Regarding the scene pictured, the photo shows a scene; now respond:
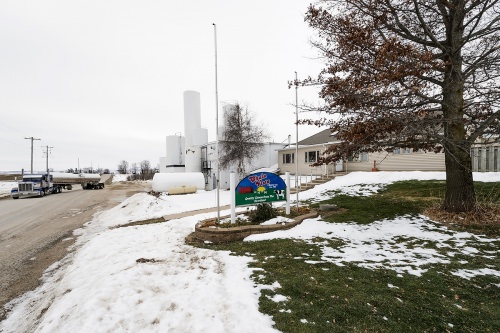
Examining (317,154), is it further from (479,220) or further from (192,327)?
(192,327)

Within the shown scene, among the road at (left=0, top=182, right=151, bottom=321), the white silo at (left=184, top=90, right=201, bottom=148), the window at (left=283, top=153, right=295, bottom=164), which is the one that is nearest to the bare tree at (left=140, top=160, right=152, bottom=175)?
the white silo at (left=184, top=90, right=201, bottom=148)

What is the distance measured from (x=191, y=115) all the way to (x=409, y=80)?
2600 cm

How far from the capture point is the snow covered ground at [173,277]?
360 centimetres

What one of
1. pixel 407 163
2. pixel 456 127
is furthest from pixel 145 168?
pixel 456 127

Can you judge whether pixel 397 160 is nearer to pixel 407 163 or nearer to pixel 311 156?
pixel 407 163

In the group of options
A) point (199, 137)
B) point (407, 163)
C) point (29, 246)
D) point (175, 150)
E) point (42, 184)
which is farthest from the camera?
point (175, 150)

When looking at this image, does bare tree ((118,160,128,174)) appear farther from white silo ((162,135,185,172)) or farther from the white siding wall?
the white siding wall

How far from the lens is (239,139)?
81.6 feet

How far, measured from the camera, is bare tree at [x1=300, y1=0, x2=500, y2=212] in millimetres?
7131

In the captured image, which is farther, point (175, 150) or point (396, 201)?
point (175, 150)

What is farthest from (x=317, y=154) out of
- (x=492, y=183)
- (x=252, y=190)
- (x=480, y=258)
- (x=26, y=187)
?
(x=26, y=187)

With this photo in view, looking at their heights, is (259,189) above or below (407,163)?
below

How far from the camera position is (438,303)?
12.5 feet

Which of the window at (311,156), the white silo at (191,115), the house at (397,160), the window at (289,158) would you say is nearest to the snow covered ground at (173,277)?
the house at (397,160)
